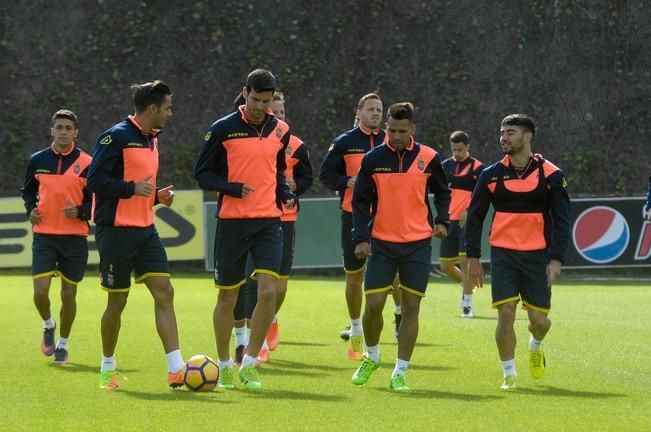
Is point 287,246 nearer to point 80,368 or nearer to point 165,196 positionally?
point 80,368

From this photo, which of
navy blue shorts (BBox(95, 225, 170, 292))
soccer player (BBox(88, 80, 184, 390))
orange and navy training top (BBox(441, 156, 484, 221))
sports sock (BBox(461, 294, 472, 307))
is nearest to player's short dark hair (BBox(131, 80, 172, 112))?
soccer player (BBox(88, 80, 184, 390))

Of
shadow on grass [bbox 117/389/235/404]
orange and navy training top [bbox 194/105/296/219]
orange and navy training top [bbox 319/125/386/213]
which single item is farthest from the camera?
orange and navy training top [bbox 319/125/386/213]

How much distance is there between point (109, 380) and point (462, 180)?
9398 mm

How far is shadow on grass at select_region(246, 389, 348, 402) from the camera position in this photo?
32.8ft

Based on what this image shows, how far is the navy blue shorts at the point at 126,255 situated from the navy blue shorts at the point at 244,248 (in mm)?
478

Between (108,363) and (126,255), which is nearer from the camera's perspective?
(126,255)

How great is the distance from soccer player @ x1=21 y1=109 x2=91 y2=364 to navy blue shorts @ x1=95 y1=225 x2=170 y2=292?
2.34 m

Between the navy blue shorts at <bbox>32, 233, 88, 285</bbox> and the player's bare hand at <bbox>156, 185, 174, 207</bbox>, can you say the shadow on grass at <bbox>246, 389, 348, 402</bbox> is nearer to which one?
the player's bare hand at <bbox>156, 185, 174, 207</bbox>

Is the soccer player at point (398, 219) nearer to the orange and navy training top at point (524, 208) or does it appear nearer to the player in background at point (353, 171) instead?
the orange and navy training top at point (524, 208)

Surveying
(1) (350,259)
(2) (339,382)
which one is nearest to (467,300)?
(1) (350,259)

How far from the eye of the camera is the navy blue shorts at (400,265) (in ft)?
34.8

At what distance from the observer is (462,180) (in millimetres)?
19078

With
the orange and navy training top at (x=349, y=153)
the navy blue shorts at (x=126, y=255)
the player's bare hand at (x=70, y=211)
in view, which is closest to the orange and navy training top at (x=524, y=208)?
the orange and navy training top at (x=349, y=153)

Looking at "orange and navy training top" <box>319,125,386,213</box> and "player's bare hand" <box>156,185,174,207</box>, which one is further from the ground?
"orange and navy training top" <box>319,125,386,213</box>
